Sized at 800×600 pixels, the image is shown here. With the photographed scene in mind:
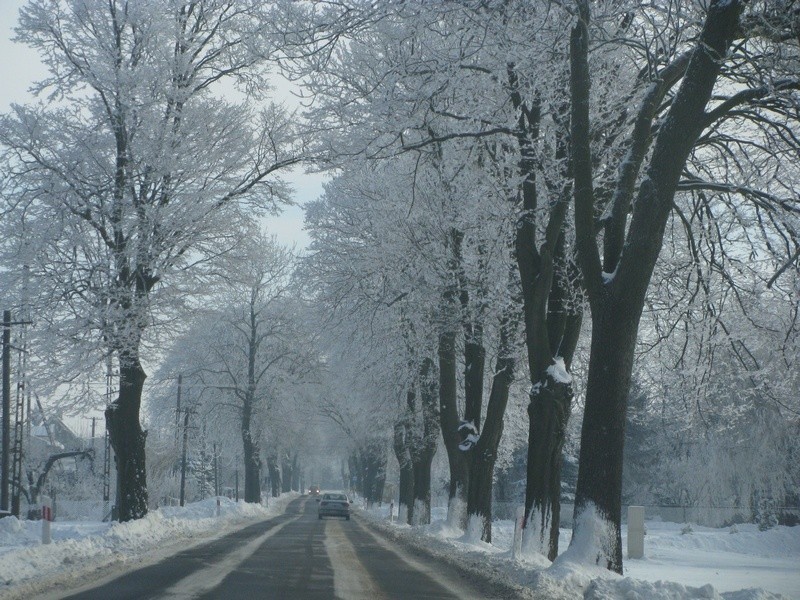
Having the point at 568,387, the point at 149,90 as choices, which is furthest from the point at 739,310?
the point at 149,90

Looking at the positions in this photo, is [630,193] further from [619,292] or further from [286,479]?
[286,479]

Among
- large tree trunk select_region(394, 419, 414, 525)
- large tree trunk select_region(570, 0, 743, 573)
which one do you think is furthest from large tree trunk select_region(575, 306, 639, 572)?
large tree trunk select_region(394, 419, 414, 525)

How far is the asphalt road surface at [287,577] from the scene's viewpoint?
11031 mm

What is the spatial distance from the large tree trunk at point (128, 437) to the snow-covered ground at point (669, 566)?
24.0 feet

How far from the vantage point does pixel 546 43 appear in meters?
12.6

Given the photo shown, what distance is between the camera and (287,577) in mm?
13305

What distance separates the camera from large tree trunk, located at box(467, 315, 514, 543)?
21031 millimetres

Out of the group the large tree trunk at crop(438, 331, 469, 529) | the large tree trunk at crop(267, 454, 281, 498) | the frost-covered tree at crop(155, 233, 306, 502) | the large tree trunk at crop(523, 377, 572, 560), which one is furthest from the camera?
the large tree trunk at crop(267, 454, 281, 498)

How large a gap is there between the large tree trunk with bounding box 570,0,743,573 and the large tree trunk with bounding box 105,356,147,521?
1324 cm

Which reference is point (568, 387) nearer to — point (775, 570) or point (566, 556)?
point (566, 556)

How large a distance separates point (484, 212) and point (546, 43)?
5990 mm

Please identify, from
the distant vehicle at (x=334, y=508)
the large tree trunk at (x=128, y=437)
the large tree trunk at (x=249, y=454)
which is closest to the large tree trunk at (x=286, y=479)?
the large tree trunk at (x=249, y=454)

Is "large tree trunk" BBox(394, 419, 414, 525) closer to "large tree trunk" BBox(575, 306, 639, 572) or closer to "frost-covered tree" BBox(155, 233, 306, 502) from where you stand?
"frost-covered tree" BBox(155, 233, 306, 502)

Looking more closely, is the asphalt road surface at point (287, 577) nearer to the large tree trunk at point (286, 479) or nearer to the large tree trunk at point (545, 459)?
the large tree trunk at point (545, 459)
